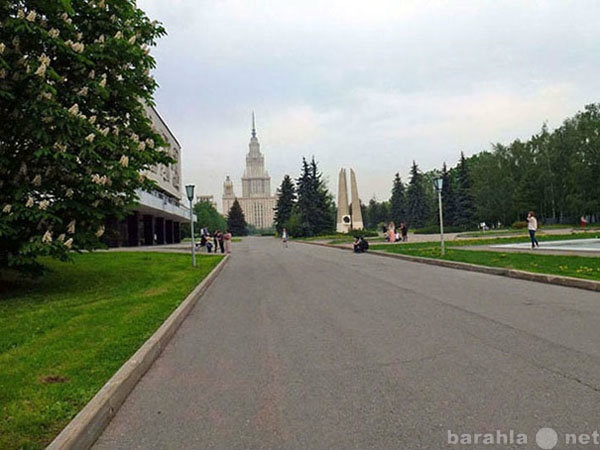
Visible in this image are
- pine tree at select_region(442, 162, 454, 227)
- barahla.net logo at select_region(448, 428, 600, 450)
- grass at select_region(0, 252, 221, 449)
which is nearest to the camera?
barahla.net logo at select_region(448, 428, 600, 450)

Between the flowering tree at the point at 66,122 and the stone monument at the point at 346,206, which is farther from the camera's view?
the stone monument at the point at 346,206

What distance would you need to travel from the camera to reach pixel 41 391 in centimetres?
450

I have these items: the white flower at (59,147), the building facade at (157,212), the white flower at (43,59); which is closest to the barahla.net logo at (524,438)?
the white flower at (59,147)

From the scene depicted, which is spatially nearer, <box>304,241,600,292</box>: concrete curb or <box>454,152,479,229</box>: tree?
<box>304,241,600,292</box>: concrete curb

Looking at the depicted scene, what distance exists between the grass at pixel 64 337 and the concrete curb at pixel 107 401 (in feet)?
0.40

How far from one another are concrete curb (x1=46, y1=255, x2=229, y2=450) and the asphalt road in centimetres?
11

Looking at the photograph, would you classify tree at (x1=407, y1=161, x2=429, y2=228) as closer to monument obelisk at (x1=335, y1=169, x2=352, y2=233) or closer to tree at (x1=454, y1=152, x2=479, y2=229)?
tree at (x1=454, y1=152, x2=479, y2=229)

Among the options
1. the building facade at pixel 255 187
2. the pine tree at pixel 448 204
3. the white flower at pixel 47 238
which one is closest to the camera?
the white flower at pixel 47 238

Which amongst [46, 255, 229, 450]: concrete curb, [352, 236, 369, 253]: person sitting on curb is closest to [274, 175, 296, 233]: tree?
[352, 236, 369, 253]: person sitting on curb

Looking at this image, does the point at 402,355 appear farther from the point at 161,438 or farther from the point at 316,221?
the point at 316,221

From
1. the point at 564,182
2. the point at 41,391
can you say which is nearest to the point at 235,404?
the point at 41,391

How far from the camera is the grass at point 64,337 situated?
395 cm

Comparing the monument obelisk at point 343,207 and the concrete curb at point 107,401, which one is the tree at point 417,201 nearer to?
the monument obelisk at point 343,207

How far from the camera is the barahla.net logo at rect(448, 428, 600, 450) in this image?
3.37 m
